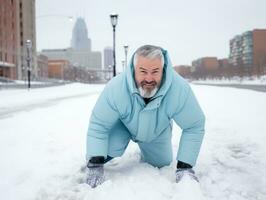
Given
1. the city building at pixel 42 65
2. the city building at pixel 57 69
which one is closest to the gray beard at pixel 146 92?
the city building at pixel 42 65

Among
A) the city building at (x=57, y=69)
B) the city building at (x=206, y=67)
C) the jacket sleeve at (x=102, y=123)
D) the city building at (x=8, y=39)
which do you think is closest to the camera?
the jacket sleeve at (x=102, y=123)

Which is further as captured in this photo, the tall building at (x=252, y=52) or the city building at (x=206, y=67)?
the city building at (x=206, y=67)

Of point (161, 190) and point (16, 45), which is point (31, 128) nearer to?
point (161, 190)

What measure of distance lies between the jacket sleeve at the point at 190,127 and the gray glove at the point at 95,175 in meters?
0.79

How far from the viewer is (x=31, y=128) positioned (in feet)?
26.2

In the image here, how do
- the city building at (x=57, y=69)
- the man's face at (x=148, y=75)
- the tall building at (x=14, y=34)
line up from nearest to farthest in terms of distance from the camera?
1. the man's face at (x=148, y=75)
2. the tall building at (x=14, y=34)
3. the city building at (x=57, y=69)

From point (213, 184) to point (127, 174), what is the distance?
87 cm

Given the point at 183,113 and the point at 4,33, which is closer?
the point at 183,113

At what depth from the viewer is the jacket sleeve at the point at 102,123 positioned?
357 centimetres

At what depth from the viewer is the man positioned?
340 cm

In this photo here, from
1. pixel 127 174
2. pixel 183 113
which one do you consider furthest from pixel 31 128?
pixel 183 113

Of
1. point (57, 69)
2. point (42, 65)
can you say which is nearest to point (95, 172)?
point (42, 65)

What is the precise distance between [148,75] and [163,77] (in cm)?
21

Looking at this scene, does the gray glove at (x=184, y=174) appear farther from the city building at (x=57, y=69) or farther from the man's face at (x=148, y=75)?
the city building at (x=57, y=69)
